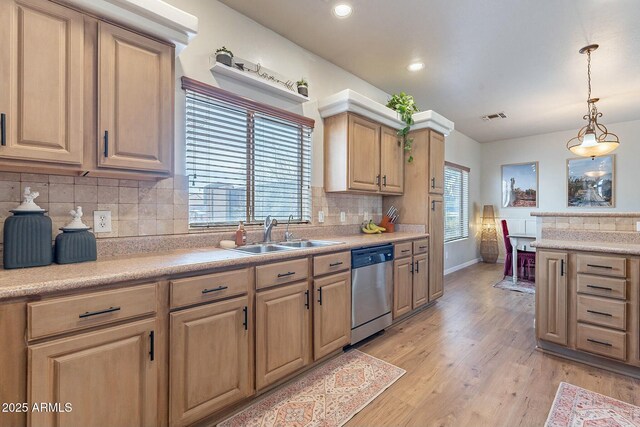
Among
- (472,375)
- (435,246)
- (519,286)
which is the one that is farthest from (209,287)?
(519,286)

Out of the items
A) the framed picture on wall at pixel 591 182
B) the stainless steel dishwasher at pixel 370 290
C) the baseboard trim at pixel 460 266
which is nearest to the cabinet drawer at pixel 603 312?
the stainless steel dishwasher at pixel 370 290

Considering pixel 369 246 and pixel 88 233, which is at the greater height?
pixel 88 233

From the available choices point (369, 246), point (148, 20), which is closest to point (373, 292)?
point (369, 246)

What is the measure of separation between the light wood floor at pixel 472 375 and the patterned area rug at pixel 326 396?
0.08 meters

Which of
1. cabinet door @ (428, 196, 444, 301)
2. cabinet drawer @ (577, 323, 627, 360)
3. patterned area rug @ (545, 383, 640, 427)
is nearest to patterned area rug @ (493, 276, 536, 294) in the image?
cabinet door @ (428, 196, 444, 301)

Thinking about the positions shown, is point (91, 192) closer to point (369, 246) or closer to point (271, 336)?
point (271, 336)

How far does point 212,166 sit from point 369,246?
4.96 ft

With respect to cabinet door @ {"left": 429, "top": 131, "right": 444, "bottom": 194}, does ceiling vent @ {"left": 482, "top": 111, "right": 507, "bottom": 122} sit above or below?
above

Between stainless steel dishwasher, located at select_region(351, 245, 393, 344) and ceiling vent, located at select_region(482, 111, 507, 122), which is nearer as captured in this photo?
stainless steel dishwasher, located at select_region(351, 245, 393, 344)

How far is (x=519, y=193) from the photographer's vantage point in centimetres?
655

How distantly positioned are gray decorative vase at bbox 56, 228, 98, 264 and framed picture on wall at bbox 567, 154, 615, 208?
295 inches

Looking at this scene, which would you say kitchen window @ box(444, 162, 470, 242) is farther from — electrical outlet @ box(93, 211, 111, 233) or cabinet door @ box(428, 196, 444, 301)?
electrical outlet @ box(93, 211, 111, 233)

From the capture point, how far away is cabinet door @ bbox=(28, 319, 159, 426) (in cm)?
118

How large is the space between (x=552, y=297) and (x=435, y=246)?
1.40 metres
